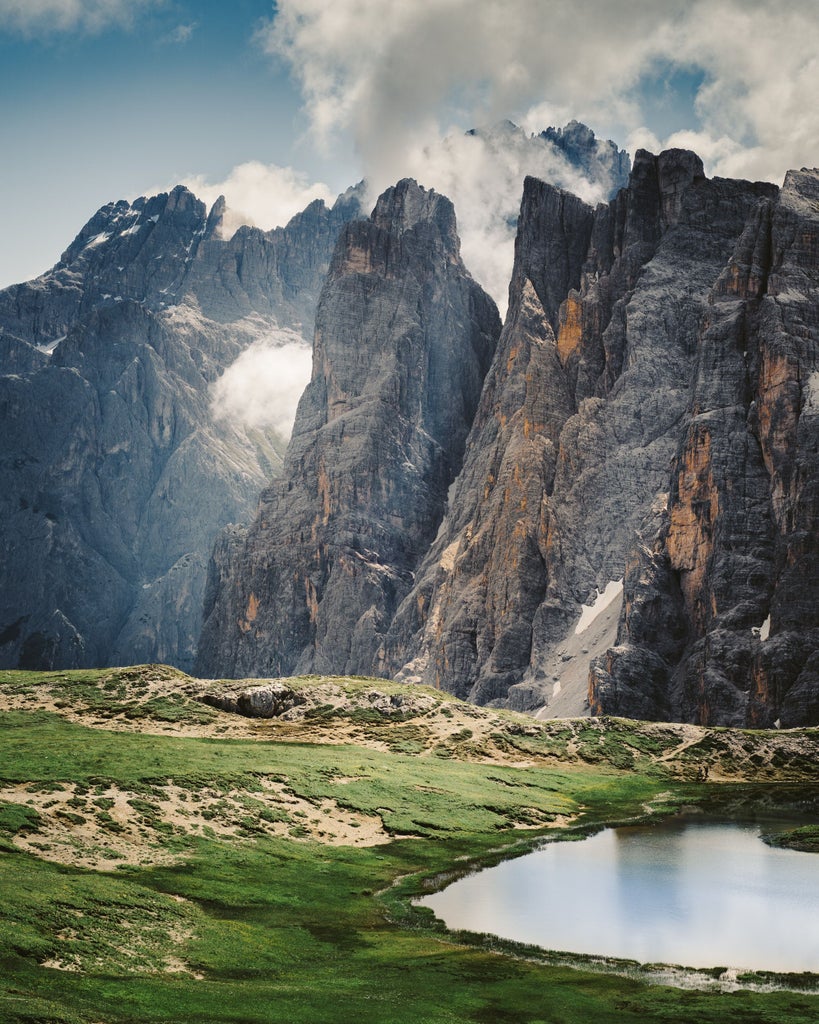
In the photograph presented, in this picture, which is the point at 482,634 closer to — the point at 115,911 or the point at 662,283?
the point at 662,283

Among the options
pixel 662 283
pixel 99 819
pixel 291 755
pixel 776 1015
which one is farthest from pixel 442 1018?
pixel 662 283

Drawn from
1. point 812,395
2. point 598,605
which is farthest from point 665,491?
point 812,395

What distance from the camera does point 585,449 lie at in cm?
17888

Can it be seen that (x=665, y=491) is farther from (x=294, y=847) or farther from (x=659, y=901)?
(x=659, y=901)

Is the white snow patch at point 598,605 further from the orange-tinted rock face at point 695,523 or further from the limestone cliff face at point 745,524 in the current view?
the orange-tinted rock face at point 695,523

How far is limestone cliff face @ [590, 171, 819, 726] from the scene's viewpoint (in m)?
124

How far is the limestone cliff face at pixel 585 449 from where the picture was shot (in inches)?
6742

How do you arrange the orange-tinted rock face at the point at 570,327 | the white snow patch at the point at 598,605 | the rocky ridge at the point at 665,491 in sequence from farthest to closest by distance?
the orange-tinted rock face at the point at 570,327 → the white snow patch at the point at 598,605 → the rocky ridge at the point at 665,491

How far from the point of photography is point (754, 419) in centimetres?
14162

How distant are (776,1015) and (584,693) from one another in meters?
115

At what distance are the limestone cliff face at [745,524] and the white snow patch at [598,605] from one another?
56.9 ft

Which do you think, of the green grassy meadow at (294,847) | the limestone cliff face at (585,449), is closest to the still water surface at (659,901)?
the green grassy meadow at (294,847)

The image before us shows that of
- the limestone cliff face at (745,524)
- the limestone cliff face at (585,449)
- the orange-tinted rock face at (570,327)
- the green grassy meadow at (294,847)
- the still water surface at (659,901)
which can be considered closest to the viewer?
the green grassy meadow at (294,847)

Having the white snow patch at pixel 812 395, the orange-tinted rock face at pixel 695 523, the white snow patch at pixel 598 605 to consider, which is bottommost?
the white snow patch at pixel 598 605
